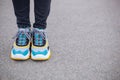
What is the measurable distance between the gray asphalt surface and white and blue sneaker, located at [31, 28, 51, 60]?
0.10 ft

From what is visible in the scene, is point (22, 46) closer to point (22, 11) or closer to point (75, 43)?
point (22, 11)

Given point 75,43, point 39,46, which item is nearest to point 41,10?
point 39,46

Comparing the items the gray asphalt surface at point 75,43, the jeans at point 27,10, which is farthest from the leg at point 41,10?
the gray asphalt surface at point 75,43

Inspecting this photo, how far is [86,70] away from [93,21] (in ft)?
1.57

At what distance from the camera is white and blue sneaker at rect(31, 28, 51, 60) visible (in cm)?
90

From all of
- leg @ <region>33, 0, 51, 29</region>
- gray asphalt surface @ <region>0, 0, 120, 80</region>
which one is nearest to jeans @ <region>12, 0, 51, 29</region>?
leg @ <region>33, 0, 51, 29</region>

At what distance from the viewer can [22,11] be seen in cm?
85

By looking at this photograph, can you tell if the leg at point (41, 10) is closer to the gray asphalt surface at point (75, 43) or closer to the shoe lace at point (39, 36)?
the shoe lace at point (39, 36)

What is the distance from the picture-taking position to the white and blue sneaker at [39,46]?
896mm

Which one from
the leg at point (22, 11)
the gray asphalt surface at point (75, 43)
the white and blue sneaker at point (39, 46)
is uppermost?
the leg at point (22, 11)

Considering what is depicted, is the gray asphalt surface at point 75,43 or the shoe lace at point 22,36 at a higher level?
the shoe lace at point 22,36

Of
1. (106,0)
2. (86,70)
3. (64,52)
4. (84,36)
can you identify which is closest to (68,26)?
(84,36)

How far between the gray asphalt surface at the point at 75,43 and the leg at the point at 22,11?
18cm

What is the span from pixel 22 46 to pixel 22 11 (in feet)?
0.54
